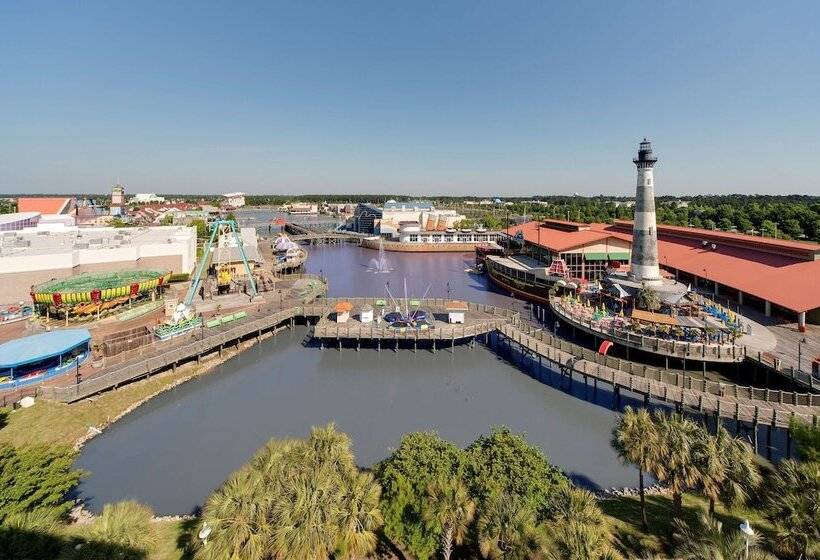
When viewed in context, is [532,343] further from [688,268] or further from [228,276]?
[228,276]

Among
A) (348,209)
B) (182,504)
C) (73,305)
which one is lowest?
(182,504)

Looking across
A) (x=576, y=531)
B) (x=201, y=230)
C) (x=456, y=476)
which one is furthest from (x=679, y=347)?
(x=201, y=230)

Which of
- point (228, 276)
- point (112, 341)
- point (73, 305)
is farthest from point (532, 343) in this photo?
point (73, 305)

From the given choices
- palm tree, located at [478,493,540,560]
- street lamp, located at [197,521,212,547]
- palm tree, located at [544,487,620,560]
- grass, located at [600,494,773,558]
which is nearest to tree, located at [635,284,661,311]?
grass, located at [600,494,773,558]

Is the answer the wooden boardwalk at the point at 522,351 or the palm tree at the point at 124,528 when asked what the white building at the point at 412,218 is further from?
the palm tree at the point at 124,528

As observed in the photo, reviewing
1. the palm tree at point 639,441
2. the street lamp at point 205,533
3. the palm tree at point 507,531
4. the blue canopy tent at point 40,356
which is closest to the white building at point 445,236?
the blue canopy tent at point 40,356
